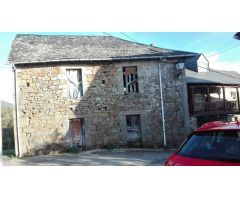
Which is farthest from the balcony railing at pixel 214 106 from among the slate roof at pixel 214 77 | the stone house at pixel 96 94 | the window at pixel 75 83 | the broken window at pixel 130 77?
the window at pixel 75 83

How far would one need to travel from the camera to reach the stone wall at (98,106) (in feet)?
17.7

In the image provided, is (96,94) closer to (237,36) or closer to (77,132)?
(77,132)

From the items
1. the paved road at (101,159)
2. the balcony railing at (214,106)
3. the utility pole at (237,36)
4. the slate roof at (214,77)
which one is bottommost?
the paved road at (101,159)

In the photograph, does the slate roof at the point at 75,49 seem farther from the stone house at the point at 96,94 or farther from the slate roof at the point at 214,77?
the slate roof at the point at 214,77

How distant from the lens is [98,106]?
19.4 ft

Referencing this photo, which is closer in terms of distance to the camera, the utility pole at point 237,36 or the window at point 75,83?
the utility pole at point 237,36

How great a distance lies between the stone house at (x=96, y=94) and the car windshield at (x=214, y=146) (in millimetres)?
1801

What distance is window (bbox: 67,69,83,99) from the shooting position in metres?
5.90

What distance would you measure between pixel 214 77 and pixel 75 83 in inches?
101

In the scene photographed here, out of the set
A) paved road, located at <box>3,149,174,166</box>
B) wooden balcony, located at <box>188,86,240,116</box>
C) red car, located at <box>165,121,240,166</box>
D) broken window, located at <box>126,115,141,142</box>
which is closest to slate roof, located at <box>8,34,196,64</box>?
wooden balcony, located at <box>188,86,240,116</box>

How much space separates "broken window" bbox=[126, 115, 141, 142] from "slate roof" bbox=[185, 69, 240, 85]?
1162mm

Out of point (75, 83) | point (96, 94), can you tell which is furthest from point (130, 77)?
point (75, 83)

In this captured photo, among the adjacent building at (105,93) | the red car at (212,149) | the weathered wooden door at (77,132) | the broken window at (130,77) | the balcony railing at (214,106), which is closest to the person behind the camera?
the red car at (212,149)

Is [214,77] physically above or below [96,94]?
above
